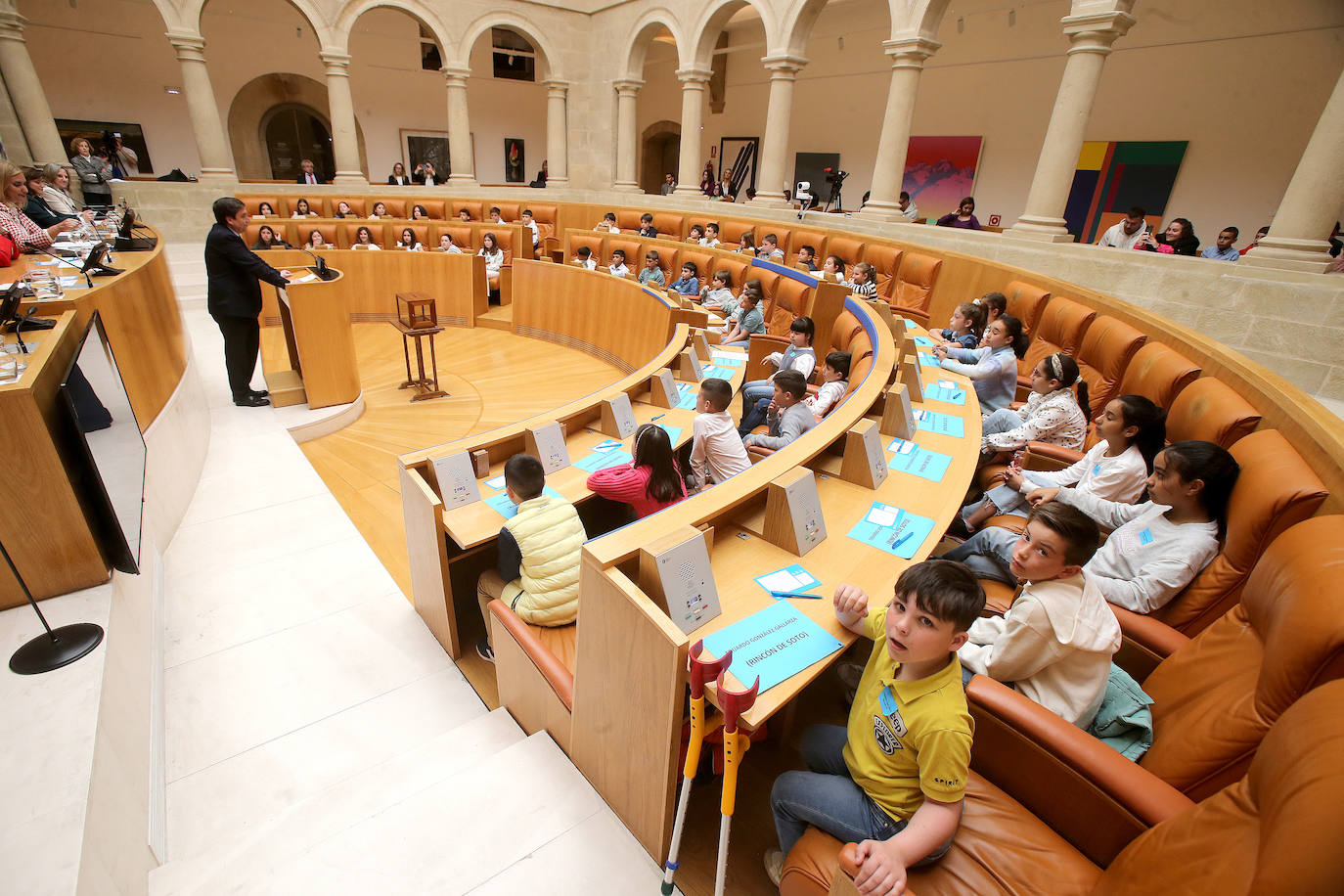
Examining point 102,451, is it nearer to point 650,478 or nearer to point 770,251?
point 650,478

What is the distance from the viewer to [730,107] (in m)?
14.8

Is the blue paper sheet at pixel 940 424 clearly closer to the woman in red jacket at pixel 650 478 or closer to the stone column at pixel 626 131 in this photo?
the woman in red jacket at pixel 650 478

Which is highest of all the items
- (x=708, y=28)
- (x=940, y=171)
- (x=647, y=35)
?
(x=647, y=35)

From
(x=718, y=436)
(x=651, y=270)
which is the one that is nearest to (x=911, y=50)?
(x=651, y=270)

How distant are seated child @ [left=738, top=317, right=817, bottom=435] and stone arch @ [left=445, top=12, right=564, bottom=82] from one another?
10.6 metres

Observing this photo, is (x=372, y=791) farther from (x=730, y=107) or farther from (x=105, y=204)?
(x=730, y=107)

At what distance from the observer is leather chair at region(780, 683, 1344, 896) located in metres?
0.82

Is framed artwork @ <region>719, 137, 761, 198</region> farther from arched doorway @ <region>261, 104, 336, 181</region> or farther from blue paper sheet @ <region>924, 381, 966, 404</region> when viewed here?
blue paper sheet @ <region>924, 381, 966, 404</region>

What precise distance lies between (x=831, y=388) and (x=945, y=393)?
72 centimetres

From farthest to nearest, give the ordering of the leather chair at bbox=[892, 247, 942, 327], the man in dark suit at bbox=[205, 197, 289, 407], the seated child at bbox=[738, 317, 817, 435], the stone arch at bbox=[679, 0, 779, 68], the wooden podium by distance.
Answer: the stone arch at bbox=[679, 0, 779, 68], the leather chair at bbox=[892, 247, 942, 327], the wooden podium, the seated child at bbox=[738, 317, 817, 435], the man in dark suit at bbox=[205, 197, 289, 407]

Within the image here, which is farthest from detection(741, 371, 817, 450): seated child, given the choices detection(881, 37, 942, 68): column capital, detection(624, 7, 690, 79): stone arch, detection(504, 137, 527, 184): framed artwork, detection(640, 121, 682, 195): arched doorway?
detection(640, 121, 682, 195): arched doorway

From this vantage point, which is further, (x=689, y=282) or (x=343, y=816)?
(x=689, y=282)

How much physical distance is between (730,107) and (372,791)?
635 inches

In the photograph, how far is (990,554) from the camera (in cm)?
240
